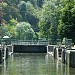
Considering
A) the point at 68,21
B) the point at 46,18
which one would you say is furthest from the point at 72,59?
the point at 46,18

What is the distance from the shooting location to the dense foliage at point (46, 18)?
8645 cm

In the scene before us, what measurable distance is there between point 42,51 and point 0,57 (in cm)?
4280

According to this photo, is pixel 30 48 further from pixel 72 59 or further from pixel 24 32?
pixel 72 59

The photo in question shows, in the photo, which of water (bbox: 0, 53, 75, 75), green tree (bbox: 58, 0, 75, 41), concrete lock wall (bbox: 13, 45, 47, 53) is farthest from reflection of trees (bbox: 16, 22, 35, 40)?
water (bbox: 0, 53, 75, 75)

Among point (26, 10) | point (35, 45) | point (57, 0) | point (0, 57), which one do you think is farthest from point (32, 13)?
point (0, 57)

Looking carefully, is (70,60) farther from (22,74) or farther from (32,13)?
(32,13)

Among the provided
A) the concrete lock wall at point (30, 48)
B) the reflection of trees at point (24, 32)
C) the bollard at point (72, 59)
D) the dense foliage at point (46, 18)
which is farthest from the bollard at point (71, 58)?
the reflection of trees at point (24, 32)

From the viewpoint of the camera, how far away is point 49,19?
112812mm

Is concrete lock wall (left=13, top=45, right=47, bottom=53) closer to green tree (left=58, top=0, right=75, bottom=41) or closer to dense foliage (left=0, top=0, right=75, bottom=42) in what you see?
dense foliage (left=0, top=0, right=75, bottom=42)

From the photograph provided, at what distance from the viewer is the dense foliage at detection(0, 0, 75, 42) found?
86450mm

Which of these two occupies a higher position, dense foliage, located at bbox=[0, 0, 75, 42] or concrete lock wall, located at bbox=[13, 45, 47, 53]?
dense foliage, located at bbox=[0, 0, 75, 42]

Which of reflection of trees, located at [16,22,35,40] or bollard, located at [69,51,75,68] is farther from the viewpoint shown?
reflection of trees, located at [16,22,35,40]

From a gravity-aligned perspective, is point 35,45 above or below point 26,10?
below

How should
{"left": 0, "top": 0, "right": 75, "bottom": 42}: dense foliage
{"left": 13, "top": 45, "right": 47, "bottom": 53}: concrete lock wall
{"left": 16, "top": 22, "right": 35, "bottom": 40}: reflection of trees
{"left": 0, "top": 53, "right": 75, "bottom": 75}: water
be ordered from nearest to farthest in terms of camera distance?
1. {"left": 0, "top": 53, "right": 75, "bottom": 75}: water
2. {"left": 0, "top": 0, "right": 75, "bottom": 42}: dense foliage
3. {"left": 13, "top": 45, "right": 47, "bottom": 53}: concrete lock wall
4. {"left": 16, "top": 22, "right": 35, "bottom": 40}: reflection of trees
